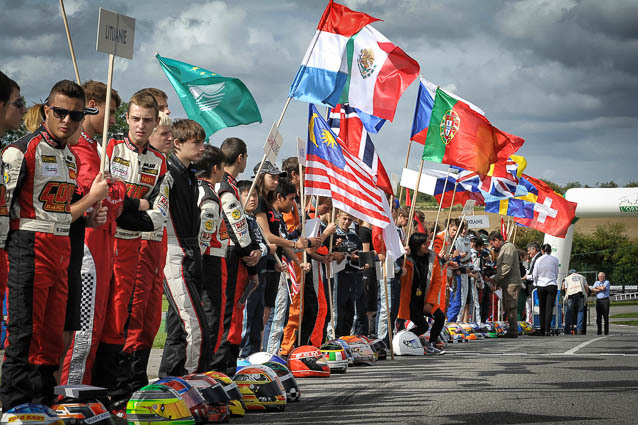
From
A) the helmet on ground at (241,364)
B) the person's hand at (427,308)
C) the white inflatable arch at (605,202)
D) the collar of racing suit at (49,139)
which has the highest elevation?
the white inflatable arch at (605,202)

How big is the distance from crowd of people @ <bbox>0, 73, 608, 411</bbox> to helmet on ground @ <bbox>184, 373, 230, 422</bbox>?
0.33m

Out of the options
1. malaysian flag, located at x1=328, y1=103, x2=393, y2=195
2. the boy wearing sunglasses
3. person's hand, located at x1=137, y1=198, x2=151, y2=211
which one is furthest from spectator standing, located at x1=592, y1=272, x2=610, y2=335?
the boy wearing sunglasses

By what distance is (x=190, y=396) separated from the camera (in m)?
5.80

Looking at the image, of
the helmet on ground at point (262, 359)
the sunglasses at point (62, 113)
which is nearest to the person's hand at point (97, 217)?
the sunglasses at point (62, 113)

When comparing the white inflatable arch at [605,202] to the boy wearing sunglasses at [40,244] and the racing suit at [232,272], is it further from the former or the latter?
the boy wearing sunglasses at [40,244]

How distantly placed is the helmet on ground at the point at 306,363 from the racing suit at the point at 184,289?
9.97 ft

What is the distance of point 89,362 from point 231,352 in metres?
1.99

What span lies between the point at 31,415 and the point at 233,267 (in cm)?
328

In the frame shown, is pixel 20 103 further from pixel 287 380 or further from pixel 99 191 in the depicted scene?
pixel 287 380

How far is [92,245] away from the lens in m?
5.63

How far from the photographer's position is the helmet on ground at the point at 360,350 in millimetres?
11188

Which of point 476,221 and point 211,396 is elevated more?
point 476,221

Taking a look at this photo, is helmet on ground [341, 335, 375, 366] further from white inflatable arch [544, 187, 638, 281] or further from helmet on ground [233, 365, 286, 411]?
white inflatable arch [544, 187, 638, 281]

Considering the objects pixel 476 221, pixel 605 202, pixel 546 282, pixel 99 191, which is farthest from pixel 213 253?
pixel 605 202
